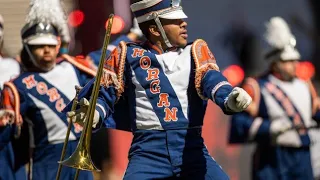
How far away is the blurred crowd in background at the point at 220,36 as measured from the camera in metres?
10.2

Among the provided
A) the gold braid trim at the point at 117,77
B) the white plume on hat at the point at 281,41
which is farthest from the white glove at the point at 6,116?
the white plume on hat at the point at 281,41

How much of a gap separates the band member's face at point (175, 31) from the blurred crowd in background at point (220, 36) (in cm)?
379

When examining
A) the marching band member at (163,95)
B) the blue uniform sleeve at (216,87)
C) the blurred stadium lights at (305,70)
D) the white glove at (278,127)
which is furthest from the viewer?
the blurred stadium lights at (305,70)

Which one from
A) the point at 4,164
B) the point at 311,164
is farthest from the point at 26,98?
the point at 311,164

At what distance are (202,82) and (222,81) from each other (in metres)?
0.14

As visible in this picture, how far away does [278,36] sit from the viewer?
31.6 feet

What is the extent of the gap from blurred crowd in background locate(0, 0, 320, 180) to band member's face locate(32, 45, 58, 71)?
1.83m

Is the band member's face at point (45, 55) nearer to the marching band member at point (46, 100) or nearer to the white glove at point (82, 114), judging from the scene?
the marching band member at point (46, 100)

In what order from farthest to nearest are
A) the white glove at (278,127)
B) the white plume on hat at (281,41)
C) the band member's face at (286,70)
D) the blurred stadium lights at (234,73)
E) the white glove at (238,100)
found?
1. the blurred stadium lights at (234,73)
2. the white plume on hat at (281,41)
3. the band member's face at (286,70)
4. the white glove at (278,127)
5. the white glove at (238,100)

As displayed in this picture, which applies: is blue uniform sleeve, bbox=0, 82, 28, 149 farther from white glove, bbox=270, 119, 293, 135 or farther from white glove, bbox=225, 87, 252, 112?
white glove, bbox=225, 87, 252, 112

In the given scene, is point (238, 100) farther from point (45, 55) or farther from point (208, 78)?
point (45, 55)

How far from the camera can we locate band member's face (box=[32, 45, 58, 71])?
8008 millimetres

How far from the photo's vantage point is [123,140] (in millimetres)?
10234

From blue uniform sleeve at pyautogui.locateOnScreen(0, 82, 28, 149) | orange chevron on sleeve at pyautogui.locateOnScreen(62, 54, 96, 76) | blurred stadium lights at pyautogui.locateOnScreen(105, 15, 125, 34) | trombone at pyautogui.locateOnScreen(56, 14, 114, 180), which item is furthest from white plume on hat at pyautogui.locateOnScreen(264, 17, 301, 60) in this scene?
trombone at pyautogui.locateOnScreen(56, 14, 114, 180)
